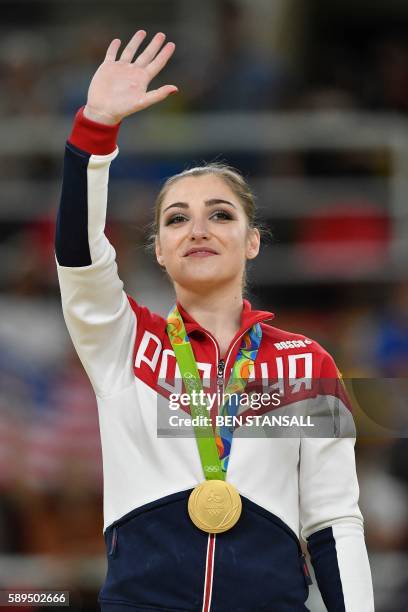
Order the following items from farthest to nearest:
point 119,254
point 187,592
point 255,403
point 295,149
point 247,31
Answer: point 247,31 → point 295,149 → point 119,254 → point 255,403 → point 187,592

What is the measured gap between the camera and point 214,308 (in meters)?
3.20

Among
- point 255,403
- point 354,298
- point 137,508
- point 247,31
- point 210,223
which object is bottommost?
point 137,508

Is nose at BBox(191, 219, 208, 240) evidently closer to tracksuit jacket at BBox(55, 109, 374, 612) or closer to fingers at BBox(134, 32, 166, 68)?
tracksuit jacket at BBox(55, 109, 374, 612)

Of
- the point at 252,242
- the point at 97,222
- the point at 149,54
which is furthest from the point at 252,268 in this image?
the point at 97,222

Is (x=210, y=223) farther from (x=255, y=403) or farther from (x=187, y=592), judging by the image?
(x=187, y=592)

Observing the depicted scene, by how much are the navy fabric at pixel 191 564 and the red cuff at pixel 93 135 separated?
801mm

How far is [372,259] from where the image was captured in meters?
7.05

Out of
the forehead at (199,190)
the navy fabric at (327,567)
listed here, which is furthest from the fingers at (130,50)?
the navy fabric at (327,567)

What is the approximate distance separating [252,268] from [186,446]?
156 inches

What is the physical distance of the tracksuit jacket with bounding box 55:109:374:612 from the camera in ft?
9.40

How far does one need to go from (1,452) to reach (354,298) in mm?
2140

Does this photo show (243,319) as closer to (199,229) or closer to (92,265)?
(199,229)

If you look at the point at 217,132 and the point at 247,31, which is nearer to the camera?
the point at 217,132

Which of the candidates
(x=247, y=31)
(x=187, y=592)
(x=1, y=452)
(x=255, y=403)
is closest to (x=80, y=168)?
(x=255, y=403)
